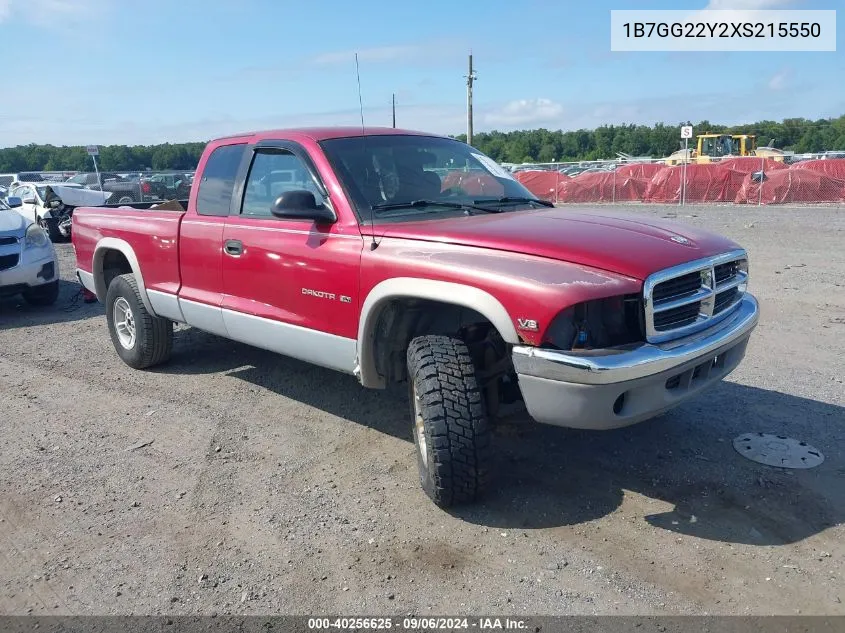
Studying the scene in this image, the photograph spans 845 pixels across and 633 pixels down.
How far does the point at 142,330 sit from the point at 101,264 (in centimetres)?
102

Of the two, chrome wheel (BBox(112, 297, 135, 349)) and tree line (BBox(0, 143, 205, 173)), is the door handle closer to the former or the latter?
chrome wheel (BBox(112, 297, 135, 349))

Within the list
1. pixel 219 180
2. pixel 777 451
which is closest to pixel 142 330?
Result: pixel 219 180

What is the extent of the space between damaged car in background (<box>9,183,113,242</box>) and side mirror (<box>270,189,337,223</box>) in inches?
554

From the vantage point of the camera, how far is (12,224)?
9039 mm

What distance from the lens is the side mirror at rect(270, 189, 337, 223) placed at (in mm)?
3982

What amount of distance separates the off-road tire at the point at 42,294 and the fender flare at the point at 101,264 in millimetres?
2988

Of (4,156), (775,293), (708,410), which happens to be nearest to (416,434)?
(708,410)

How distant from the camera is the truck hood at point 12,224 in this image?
8.73 meters

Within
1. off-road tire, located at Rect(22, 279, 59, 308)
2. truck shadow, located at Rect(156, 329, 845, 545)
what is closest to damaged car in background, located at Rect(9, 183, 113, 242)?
off-road tire, located at Rect(22, 279, 59, 308)

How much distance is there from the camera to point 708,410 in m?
4.83

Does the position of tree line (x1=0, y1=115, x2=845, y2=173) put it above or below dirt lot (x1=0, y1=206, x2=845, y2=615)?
above

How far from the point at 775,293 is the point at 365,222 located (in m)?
6.28

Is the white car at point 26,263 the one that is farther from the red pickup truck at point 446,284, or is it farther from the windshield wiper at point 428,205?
the windshield wiper at point 428,205

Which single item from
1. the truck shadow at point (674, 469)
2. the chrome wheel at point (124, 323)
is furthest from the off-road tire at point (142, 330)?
the truck shadow at point (674, 469)
